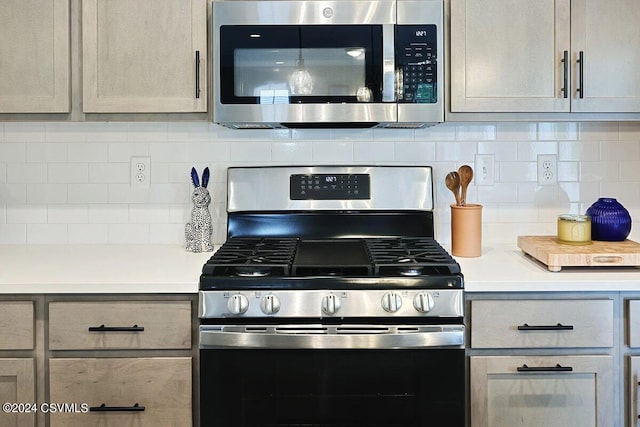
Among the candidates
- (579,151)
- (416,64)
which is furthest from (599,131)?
(416,64)

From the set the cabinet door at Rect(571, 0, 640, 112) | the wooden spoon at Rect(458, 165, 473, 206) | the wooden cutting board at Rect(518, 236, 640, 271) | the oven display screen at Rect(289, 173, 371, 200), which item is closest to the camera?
the wooden cutting board at Rect(518, 236, 640, 271)

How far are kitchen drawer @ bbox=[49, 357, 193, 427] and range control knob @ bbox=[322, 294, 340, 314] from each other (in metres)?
0.42

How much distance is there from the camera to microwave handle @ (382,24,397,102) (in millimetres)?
2021

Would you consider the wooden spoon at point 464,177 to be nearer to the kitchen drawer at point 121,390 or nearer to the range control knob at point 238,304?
the range control knob at point 238,304

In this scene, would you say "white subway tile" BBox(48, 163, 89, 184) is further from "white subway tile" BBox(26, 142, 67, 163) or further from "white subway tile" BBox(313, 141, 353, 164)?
"white subway tile" BBox(313, 141, 353, 164)

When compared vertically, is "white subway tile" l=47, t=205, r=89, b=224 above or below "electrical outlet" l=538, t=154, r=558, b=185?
below

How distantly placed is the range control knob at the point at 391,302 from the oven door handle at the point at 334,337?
2.2 inches

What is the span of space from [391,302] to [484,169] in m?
0.94

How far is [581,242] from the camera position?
201cm

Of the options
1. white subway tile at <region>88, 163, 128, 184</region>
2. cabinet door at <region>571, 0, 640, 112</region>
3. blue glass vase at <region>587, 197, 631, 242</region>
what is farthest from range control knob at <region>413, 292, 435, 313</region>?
white subway tile at <region>88, 163, 128, 184</region>

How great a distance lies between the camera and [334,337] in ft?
5.53

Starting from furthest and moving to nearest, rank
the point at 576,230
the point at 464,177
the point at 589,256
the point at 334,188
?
the point at 334,188 < the point at 464,177 < the point at 576,230 < the point at 589,256

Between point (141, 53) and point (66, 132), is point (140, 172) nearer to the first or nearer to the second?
point (66, 132)

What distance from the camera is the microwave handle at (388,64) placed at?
2.02m
